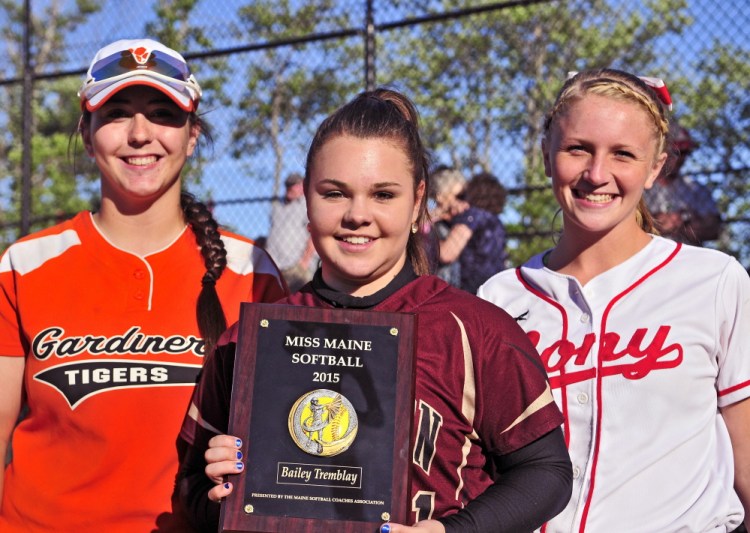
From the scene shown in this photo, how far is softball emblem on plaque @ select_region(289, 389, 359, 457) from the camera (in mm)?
2105

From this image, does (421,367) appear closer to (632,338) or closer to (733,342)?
(632,338)

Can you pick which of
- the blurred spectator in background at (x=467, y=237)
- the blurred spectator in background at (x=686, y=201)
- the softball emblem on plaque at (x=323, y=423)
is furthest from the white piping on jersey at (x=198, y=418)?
the blurred spectator in background at (x=686, y=201)

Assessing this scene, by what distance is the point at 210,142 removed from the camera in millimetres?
3285

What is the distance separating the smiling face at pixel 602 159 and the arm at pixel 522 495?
0.75 metres

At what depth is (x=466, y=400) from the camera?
227 centimetres

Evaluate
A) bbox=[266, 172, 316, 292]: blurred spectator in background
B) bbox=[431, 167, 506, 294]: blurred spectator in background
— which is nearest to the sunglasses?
bbox=[431, 167, 506, 294]: blurred spectator in background


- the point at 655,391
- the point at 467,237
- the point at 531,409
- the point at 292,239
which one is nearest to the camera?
the point at 531,409

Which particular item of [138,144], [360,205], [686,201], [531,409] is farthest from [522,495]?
[686,201]

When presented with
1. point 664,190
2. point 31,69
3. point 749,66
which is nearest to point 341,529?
Result: point 664,190

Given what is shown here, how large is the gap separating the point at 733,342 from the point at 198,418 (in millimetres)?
1403

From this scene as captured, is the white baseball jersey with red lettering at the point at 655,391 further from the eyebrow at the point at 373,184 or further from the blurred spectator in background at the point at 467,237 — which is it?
the blurred spectator in background at the point at 467,237

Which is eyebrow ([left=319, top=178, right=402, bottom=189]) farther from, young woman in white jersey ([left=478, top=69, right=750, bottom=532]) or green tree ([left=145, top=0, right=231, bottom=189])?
green tree ([left=145, top=0, right=231, bottom=189])

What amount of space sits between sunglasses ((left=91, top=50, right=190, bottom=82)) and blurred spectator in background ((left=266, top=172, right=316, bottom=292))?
4.71 metres

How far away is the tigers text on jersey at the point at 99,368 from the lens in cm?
268
